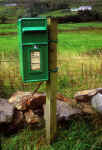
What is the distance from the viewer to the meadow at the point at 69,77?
8.14 feet

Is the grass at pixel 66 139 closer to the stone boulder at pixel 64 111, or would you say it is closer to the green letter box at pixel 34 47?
the stone boulder at pixel 64 111

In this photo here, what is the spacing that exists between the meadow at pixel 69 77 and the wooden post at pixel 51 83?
18cm

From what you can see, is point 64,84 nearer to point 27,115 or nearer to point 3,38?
point 27,115

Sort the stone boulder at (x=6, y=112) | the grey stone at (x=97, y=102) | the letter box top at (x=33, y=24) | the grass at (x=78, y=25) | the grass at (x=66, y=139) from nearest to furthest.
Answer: the letter box top at (x=33, y=24) < the grass at (x=66, y=139) < the stone boulder at (x=6, y=112) < the grey stone at (x=97, y=102) < the grass at (x=78, y=25)

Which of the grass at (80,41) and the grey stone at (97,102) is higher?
the grass at (80,41)

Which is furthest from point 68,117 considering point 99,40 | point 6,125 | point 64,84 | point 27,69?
point 99,40

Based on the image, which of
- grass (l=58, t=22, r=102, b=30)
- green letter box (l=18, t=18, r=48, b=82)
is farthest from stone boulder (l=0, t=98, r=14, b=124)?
grass (l=58, t=22, r=102, b=30)

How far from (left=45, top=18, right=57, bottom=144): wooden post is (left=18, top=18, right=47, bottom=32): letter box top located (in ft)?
0.22

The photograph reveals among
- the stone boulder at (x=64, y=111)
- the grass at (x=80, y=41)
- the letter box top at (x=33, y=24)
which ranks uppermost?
the letter box top at (x=33, y=24)

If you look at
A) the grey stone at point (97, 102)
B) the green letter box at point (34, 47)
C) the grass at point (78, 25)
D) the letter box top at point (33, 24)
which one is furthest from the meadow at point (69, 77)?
the letter box top at point (33, 24)

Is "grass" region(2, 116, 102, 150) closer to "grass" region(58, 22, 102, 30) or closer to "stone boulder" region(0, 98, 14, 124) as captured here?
"stone boulder" region(0, 98, 14, 124)

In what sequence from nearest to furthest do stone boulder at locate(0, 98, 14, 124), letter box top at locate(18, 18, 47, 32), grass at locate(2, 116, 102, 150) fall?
letter box top at locate(18, 18, 47, 32)
grass at locate(2, 116, 102, 150)
stone boulder at locate(0, 98, 14, 124)

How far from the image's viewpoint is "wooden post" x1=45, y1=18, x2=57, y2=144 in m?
2.16

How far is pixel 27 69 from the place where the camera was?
2.17 meters
